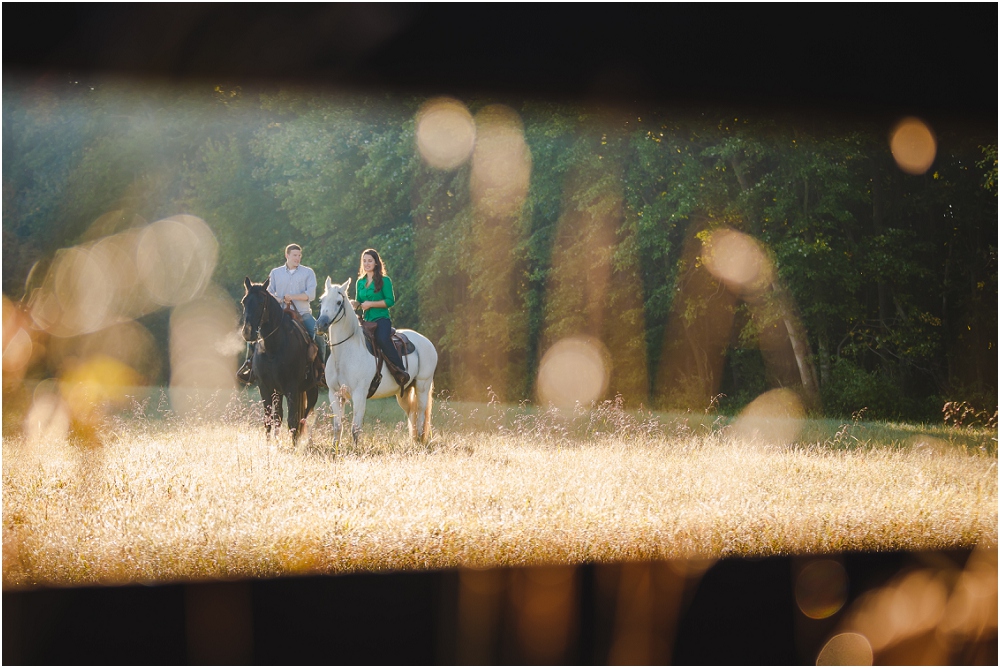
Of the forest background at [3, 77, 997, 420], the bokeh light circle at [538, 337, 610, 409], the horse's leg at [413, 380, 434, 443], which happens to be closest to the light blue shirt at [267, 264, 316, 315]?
the horse's leg at [413, 380, 434, 443]

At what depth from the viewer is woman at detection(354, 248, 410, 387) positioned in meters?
7.76

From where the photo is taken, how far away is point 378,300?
8023 millimetres

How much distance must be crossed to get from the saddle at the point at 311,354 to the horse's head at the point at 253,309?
0.64 m

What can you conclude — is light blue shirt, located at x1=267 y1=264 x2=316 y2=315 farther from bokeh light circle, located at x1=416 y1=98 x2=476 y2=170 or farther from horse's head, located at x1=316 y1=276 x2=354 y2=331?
bokeh light circle, located at x1=416 y1=98 x2=476 y2=170

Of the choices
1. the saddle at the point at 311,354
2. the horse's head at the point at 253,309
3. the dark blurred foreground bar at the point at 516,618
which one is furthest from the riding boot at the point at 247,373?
the dark blurred foreground bar at the point at 516,618

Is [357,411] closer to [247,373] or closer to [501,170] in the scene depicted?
[247,373]

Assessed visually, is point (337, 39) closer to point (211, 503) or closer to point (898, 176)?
point (211, 503)

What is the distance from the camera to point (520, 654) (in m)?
2.95

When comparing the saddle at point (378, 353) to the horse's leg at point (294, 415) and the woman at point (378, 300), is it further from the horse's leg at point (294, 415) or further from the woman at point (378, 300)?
the horse's leg at point (294, 415)

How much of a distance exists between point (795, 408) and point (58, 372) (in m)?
19.3

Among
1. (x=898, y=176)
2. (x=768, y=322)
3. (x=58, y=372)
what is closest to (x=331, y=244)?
(x=58, y=372)

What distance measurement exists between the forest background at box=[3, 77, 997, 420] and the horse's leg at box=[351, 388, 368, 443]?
18.9ft

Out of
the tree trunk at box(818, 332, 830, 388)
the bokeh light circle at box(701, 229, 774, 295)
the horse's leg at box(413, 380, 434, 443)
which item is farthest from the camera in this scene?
the tree trunk at box(818, 332, 830, 388)

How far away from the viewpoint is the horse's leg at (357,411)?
7.73 m
